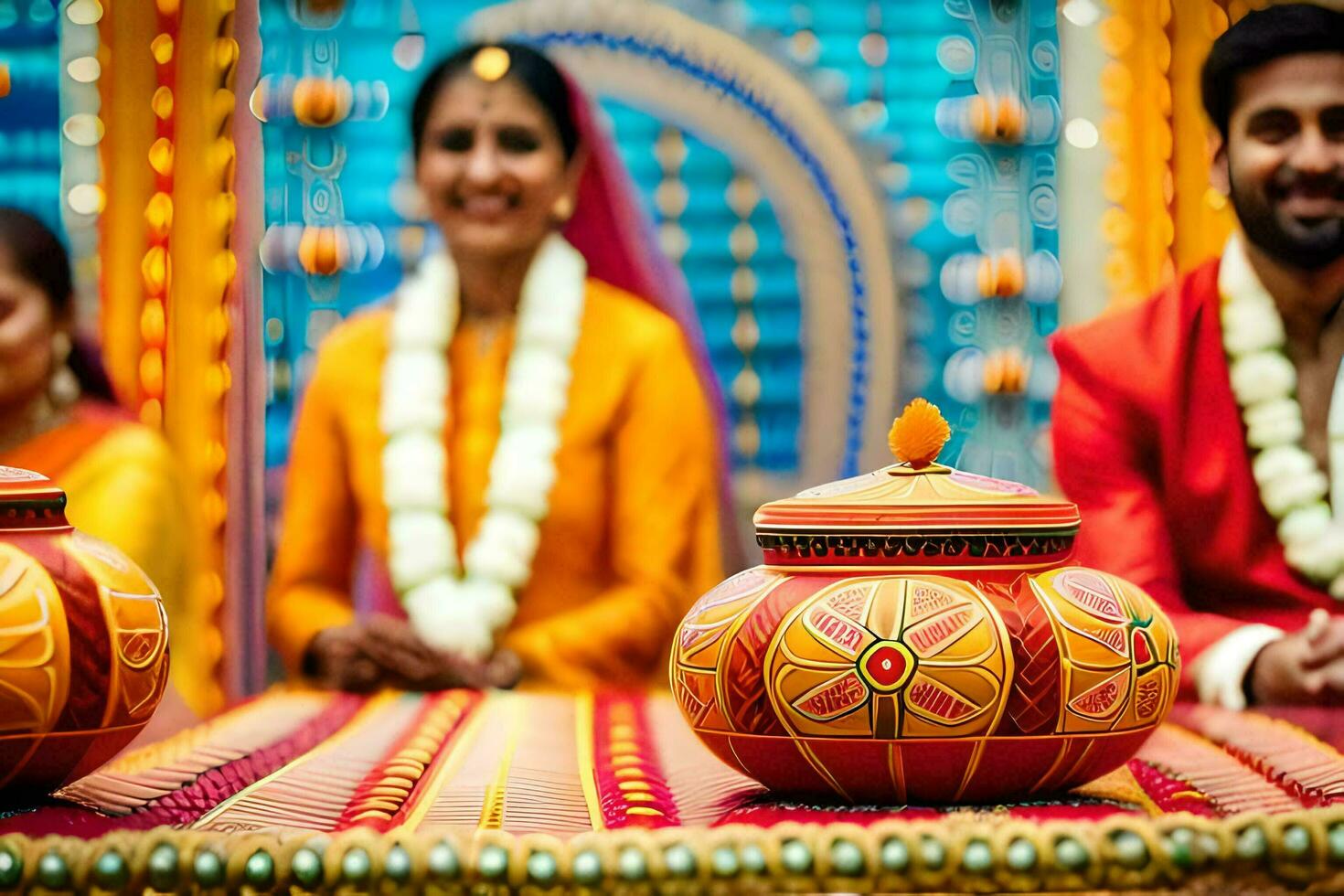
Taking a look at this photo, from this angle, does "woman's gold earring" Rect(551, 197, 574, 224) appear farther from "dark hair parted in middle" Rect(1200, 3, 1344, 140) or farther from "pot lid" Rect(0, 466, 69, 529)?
"pot lid" Rect(0, 466, 69, 529)

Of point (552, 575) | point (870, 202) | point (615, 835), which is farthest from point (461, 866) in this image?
point (870, 202)

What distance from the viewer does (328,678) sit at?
231cm

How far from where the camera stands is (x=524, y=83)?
259 centimetres

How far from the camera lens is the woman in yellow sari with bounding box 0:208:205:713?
228cm

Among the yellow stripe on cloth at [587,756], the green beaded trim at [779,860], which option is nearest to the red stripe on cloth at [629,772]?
the yellow stripe on cloth at [587,756]

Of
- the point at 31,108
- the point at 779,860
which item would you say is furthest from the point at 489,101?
the point at 779,860

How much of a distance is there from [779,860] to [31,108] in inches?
94.7

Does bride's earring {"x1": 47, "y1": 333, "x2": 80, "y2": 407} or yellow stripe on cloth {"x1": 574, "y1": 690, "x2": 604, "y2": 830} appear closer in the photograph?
yellow stripe on cloth {"x1": 574, "y1": 690, "x2": 604, "y2": 830}

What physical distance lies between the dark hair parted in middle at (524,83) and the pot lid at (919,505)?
5.43ft

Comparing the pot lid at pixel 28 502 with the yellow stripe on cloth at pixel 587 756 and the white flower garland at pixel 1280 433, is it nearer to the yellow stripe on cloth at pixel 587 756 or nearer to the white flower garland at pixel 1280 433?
the yellow stripe on cloth at pixel 587 756

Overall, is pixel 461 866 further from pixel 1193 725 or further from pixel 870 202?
pixel 870 202

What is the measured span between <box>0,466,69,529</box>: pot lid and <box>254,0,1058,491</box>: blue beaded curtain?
1.84 metres

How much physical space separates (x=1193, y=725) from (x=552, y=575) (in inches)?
48.4

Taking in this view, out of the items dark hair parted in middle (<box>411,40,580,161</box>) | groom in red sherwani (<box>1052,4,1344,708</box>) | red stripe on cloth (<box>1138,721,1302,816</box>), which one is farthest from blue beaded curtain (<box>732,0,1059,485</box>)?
red stripe on cloth (<box>1138,721,1302,816</box>)
